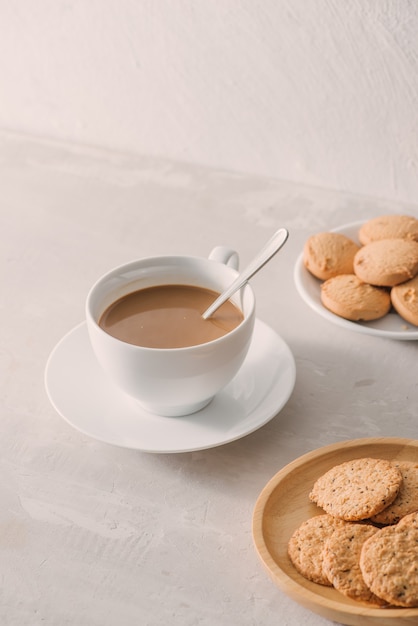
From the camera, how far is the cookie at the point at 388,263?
1096 mm

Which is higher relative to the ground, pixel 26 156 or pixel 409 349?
pixel 409 349

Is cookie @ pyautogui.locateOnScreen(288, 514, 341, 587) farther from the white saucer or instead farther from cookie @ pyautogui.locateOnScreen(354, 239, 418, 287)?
cookie @ pyautogui.locateOnScreen(354, 239, 418, 287)

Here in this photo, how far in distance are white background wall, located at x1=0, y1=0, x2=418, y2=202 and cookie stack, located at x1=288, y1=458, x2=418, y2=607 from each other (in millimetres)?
776

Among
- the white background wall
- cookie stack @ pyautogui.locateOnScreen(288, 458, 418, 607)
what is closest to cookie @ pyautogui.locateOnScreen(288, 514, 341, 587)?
cookie stack @ pyautogui.locateOnScreen(288, 458, 418, 607)

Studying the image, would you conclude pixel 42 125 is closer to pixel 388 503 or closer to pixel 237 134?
pixel 237 134

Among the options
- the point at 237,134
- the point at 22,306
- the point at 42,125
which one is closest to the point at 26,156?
the point at 42,125

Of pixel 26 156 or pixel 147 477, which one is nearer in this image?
pixel 147 477

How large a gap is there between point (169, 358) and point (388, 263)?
0.42 metres

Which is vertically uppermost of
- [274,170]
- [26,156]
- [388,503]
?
[388,503]

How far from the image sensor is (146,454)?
0.90 m

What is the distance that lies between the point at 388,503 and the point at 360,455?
0.34 feet

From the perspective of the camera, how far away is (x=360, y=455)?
2.75ft

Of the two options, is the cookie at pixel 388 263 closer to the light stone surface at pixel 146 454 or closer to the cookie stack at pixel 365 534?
the light stone surface at pixel 146 454

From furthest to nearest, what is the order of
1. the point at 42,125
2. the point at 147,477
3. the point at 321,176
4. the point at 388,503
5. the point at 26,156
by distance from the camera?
the point at 42,125
the point at 26,156
the point at 321,176
the point at 147,477
the point at 388,503
